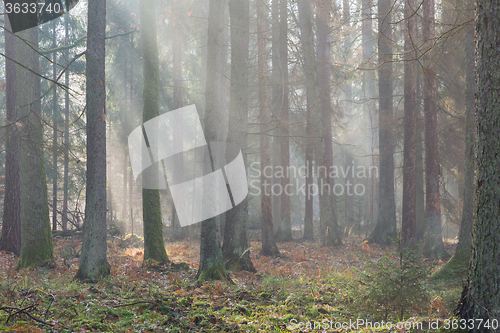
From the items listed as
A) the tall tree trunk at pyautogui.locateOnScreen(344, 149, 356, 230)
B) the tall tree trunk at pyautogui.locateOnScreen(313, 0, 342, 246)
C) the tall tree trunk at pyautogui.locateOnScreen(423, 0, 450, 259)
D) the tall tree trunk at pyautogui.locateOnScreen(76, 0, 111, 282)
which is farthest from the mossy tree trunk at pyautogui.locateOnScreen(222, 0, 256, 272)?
the tall tree trunk at pyautogui.locateOnScreen(344, 149, 356, 230)

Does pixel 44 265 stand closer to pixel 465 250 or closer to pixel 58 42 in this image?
pixel 465 250

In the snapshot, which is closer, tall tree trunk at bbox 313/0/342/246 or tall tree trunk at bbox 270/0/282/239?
tall tree trunk at bbox 313/0/342/246

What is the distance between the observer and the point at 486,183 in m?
3.57

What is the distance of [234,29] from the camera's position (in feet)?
30.1

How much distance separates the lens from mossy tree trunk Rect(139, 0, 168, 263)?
31.0 feet

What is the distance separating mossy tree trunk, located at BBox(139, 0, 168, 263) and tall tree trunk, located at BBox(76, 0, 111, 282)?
6.84 ft

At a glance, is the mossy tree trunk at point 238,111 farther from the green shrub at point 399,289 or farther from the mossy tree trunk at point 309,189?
the mossy tree trunk at point 309,189

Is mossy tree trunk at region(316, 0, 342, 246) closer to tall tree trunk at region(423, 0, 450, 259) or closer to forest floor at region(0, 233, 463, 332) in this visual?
tall tree trunk at region(423, 0, 450, 259)

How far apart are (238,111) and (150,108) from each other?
2.65m

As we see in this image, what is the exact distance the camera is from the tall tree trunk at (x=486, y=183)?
3.50 m

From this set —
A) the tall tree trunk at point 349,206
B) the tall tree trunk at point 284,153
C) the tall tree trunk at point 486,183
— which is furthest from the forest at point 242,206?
the tall tree trunk at point 349,206

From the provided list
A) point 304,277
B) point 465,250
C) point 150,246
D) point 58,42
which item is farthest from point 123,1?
point 465,250

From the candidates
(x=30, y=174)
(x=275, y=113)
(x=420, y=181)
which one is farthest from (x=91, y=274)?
(x=420, y=181)

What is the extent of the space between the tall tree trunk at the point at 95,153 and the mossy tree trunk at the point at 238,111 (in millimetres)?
3102
